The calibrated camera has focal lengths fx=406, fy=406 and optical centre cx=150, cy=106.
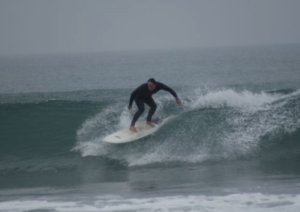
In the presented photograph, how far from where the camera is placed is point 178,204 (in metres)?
6.68

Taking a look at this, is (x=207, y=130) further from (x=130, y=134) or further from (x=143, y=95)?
(x=130, y=134)

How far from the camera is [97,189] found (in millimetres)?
8008

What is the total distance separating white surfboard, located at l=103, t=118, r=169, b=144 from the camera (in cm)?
1039

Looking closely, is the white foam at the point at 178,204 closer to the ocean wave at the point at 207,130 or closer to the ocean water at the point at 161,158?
the ocean water at the point at 161,158

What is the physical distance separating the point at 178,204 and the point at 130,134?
13.7 ft

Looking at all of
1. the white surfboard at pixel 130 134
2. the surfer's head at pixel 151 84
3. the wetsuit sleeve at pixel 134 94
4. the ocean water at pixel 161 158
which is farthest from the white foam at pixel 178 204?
the surfer's head at pixel 151 84

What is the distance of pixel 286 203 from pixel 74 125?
817 cm

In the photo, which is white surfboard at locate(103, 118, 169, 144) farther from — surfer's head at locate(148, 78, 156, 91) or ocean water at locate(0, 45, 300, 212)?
surfer's head at locate(148, 78, 156, 91)

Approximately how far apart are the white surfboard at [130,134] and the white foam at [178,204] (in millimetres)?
3180

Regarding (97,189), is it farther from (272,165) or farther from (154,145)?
(272,165)

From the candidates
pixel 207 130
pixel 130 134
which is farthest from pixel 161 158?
pixel 207 130

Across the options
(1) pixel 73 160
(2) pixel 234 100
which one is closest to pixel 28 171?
(1) pixel 73 160

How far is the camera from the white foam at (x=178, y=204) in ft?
20.9

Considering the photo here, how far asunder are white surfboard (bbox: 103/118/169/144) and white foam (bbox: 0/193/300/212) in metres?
3.18
